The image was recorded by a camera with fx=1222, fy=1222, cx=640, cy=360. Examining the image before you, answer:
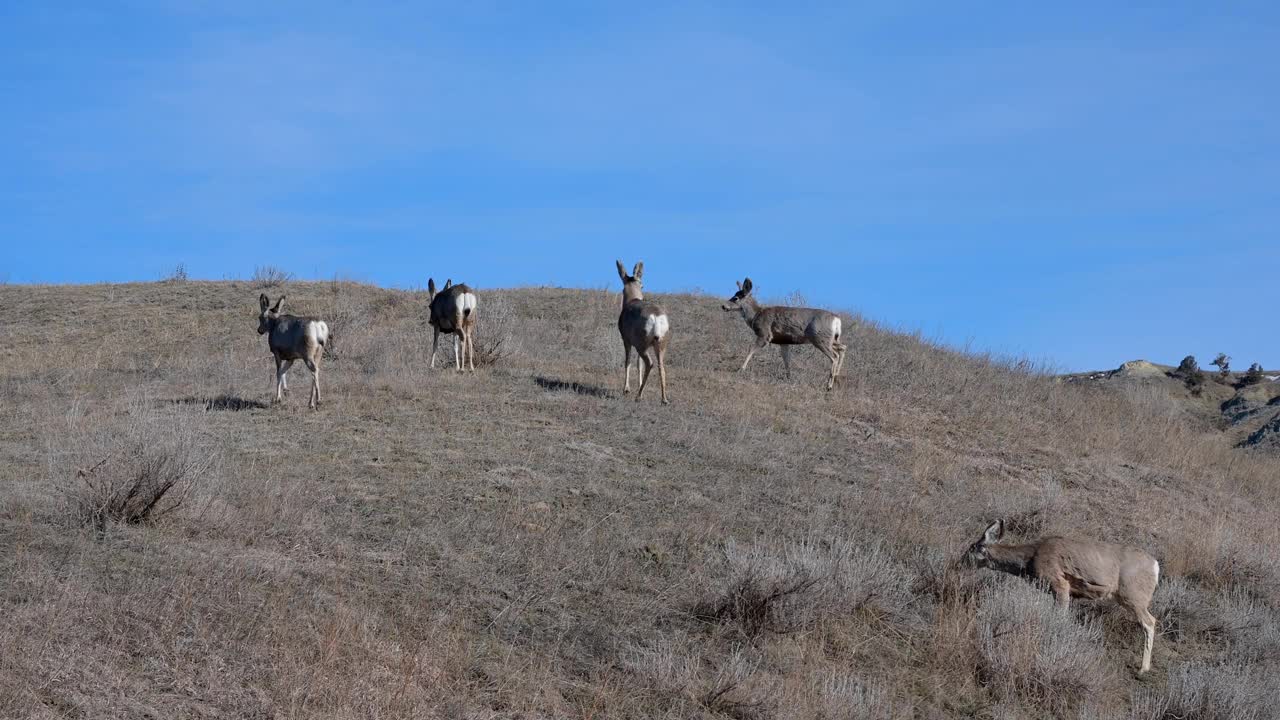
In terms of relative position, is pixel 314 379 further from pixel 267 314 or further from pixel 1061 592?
pixel 1061 592

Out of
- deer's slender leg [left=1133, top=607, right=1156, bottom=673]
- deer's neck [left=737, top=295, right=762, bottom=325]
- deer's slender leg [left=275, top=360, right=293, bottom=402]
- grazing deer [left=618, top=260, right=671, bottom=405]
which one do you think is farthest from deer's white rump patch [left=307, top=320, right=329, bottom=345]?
deer's slender leg [left=1133, top=607, right=1156, bottom=673]

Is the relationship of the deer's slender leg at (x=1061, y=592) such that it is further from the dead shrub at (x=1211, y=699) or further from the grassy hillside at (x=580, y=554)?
the dead shrub at (x=1211, y=699)

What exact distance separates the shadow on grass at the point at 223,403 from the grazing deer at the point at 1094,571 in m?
10.4

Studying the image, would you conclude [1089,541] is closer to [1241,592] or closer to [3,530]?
[1241,592]

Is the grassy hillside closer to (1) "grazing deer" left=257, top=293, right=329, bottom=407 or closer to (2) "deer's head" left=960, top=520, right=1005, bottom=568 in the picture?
(2) "deer's head" left=960, top=520, right=1005, bottom=568

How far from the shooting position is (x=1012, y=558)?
38.2 feet

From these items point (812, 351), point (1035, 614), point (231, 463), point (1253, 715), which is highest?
point (812, 351)

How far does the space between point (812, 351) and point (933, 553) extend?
14.0 metres

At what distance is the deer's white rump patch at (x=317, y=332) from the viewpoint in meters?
16.9

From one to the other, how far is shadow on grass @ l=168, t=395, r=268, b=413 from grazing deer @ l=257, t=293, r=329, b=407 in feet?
1.12

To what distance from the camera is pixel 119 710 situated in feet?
24.2

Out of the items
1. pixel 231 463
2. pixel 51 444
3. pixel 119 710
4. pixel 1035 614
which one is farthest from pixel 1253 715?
pixel 51 444

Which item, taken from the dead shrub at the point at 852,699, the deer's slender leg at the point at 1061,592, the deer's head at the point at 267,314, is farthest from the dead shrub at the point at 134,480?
the deer's slender leg at the point at 1061,592

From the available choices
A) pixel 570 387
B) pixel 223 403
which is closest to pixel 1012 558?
pixel 570 387
